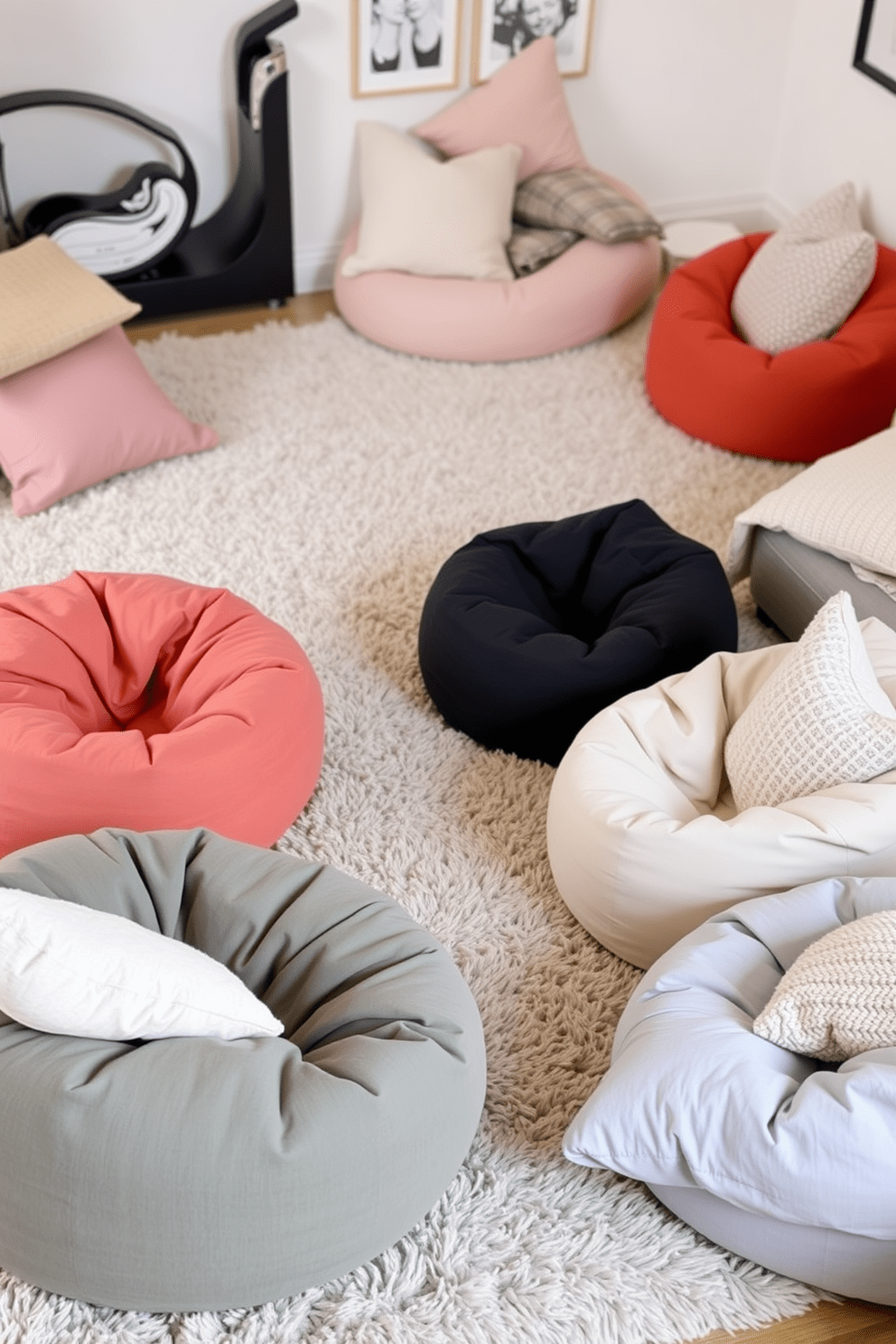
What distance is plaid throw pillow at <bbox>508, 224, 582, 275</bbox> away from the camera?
11.7ft

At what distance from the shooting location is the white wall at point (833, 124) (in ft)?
11.8

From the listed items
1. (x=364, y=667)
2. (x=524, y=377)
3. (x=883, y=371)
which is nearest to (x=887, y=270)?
(x=883, y=371)

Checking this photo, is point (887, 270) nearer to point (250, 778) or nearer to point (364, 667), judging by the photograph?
point (364, 667)

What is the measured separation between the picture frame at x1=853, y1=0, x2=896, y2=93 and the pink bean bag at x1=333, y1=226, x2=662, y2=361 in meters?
0.77

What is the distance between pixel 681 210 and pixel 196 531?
7.07 ft

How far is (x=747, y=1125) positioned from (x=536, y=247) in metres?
2.63

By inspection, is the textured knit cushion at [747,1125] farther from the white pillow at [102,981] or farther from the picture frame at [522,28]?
the picture frame at [522,28]

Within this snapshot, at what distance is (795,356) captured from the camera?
3072mm

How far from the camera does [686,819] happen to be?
81.8 inches

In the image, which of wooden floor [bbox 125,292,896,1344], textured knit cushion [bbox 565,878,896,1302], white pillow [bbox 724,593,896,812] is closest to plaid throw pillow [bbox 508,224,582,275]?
white pillow [bbox 724,593,896,812]

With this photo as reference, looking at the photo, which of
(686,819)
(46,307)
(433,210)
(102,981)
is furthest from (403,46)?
(102,981)

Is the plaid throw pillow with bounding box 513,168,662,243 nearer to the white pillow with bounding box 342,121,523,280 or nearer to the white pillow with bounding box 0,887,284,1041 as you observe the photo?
the white pillow with bounding box 342,121,523,280

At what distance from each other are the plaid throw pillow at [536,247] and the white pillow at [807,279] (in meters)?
0.53

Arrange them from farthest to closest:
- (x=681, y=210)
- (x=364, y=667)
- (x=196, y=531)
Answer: (x=681, y=210), (x=196, y=531), (x=364, y=667)
